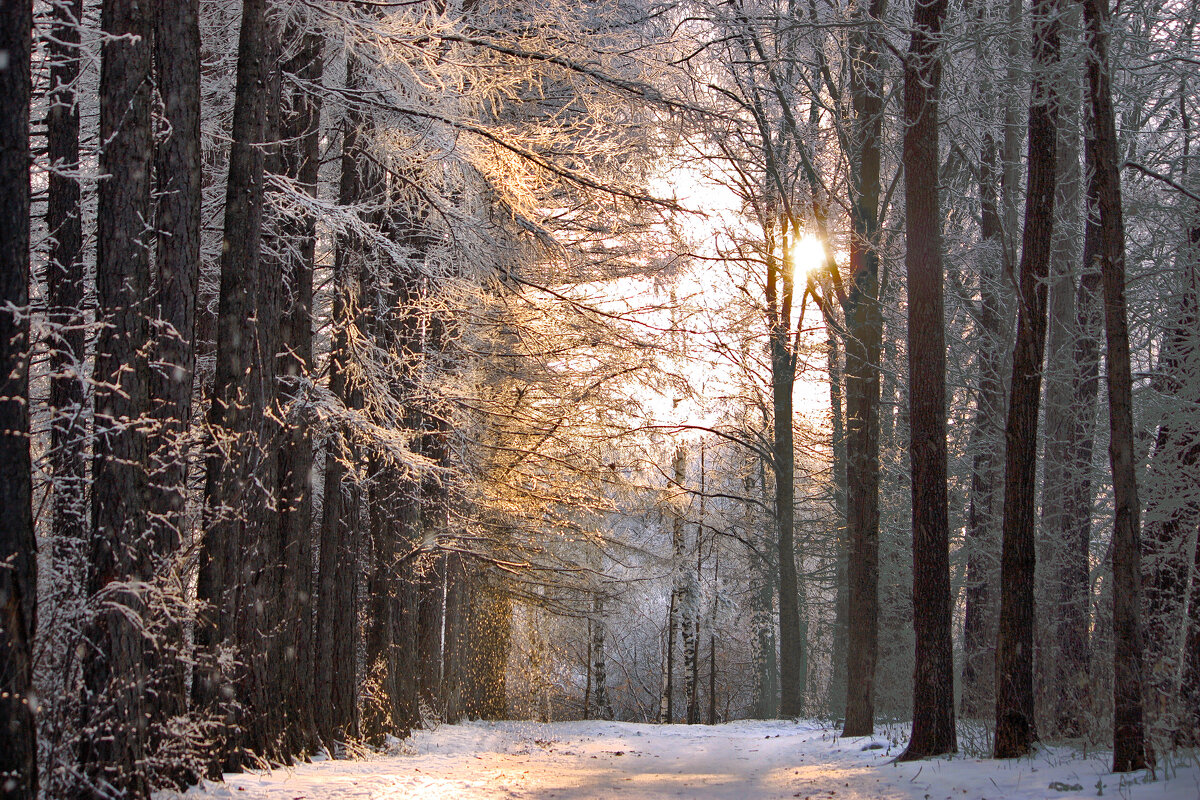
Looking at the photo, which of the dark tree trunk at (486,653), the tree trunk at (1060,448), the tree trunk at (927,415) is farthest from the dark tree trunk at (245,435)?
the dark tree trunk at (486,653)

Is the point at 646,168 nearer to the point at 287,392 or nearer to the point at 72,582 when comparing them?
the point at 287,392

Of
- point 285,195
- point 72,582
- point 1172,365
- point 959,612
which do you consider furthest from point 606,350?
point 959,612

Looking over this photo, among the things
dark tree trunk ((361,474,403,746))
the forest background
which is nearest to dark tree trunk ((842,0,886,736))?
the forest background

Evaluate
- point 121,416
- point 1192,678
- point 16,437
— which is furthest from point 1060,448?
point 16,437

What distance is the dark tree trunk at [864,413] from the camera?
40.8 feet

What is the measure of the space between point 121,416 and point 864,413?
402 inches

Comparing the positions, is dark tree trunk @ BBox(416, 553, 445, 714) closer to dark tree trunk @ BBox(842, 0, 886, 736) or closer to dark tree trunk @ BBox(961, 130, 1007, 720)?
dark tree trunk @ BBox(842, 0, 886, 736)

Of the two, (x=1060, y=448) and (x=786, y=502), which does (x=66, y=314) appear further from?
(x=786, y=502)

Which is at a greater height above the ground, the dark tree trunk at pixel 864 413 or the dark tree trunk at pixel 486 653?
the dark tree trunk at pixel 864 413

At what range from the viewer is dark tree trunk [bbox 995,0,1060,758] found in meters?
7.87

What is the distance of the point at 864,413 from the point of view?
43.0 feet

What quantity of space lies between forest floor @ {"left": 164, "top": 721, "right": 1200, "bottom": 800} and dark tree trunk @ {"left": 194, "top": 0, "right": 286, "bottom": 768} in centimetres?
85

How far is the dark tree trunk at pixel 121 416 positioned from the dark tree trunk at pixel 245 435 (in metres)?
1.18

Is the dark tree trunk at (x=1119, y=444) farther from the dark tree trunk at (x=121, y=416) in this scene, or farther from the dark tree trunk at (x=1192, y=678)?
the dark tree trunk at (x=121, y=416)
